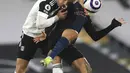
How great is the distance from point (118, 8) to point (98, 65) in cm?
136

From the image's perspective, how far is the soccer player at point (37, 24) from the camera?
259 inches

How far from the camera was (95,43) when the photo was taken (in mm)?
11234

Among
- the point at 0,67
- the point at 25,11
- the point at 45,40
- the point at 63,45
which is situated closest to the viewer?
the point at 63,45

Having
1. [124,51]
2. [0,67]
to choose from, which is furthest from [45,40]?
[124,51]

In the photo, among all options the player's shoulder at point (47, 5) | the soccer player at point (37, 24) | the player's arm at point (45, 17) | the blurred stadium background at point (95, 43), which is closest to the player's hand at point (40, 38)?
the soccer player at point (37, 24)

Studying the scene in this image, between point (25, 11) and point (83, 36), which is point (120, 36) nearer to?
point (83, 36)

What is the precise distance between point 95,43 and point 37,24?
466cm

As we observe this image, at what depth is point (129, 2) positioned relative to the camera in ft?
38.1

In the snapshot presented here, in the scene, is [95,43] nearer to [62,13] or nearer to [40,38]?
[40,38]

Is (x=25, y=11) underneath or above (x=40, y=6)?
underneath

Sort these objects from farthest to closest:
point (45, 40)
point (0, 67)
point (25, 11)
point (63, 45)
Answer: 1. point (25, 11)
2. point (0, 67)
3. point (45, 40)
4. point (63, 45)

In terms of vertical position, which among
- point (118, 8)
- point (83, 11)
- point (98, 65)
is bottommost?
point (98, 65)

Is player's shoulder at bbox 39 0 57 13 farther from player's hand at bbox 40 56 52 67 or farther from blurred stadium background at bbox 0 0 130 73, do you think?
blurred stadium background at bbox 0 0 130 73

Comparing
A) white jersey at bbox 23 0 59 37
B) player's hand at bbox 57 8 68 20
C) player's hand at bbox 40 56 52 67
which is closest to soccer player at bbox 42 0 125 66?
player's hand at bbox 40 56 52 67
